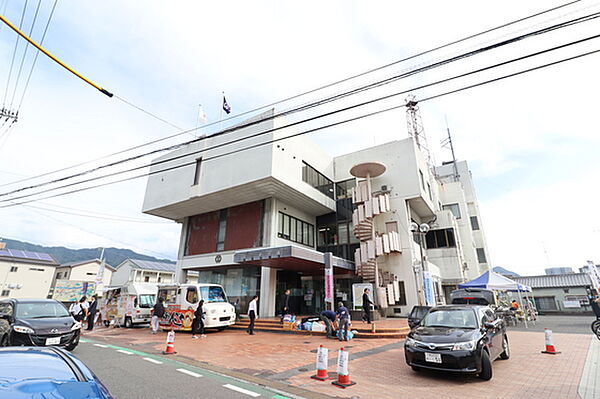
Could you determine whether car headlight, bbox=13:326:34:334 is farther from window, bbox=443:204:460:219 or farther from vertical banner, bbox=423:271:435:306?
window, bbox=443:204:460:219

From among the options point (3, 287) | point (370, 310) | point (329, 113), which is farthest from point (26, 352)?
point (3, 287)

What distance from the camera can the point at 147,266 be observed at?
132ft

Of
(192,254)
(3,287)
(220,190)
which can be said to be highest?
(220,190)

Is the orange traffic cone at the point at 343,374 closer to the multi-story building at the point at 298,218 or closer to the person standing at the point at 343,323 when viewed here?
the person standing at the point at 343,323

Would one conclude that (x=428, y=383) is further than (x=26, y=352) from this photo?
Yes

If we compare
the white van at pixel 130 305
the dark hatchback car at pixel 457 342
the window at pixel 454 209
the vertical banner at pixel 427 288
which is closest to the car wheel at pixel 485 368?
the dark hatchback car at pixel 457 342

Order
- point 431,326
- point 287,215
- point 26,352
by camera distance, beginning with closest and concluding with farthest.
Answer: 1. point 26,352
2. point 431,326
3. point 287,215

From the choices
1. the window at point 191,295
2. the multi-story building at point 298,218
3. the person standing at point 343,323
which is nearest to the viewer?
the person standing at point 343,323

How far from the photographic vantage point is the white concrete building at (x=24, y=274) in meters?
31.8

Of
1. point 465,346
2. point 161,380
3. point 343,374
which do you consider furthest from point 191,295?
point 465,346

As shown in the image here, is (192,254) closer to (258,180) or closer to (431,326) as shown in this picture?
(258,180)

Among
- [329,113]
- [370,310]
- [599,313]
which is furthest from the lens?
[370,310]

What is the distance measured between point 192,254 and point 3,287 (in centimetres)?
2588

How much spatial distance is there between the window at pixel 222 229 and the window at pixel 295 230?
445 centimetres
